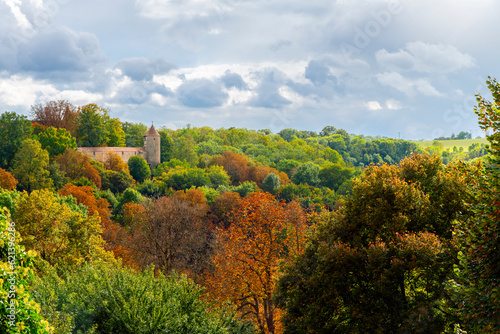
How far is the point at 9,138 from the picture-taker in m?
63.3

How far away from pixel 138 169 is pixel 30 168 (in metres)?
24.9

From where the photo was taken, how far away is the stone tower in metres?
93.5

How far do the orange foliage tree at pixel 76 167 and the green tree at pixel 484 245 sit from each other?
66.2 meters

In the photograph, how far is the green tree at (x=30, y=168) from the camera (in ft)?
191

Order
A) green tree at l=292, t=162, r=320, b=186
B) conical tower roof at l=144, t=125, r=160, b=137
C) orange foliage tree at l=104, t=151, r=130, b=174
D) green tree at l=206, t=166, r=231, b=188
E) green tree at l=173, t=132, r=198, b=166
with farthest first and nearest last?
green tree at l=173, t=132, r=198, b=166
green tree at l=292, t=162, r=320, b=186
conical tower roof at l=144, t=125, r=160, b=137
green tree at l=206, t=166, r=231, b=188
orange foliage tree at l=104, t=151, r=130, b=174

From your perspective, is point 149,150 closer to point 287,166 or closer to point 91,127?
point 91,127

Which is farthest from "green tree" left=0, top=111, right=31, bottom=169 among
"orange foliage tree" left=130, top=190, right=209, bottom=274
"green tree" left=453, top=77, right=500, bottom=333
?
"green tree" left=453, top=77, right=500, bottom=333

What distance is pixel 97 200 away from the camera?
5606 cm

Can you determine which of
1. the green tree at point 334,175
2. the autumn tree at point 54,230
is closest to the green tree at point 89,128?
the green tree at point 334,175

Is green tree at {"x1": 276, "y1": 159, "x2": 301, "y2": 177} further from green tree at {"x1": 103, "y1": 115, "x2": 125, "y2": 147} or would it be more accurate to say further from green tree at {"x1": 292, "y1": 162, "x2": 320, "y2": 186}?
green tree at {"x1": 103, "y1": 115, "x2": 125, "y2": 147}

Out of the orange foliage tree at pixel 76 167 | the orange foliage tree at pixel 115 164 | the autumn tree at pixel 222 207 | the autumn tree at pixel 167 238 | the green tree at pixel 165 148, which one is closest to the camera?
the autumn tree at pixel 167 238

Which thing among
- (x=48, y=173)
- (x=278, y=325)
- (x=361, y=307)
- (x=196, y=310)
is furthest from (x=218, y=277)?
(x=48, y=173)

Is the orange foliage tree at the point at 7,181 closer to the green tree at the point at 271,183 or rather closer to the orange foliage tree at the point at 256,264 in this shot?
the orange foliage tree at the point at 256,264

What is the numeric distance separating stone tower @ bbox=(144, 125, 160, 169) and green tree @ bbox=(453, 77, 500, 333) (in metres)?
89.4
